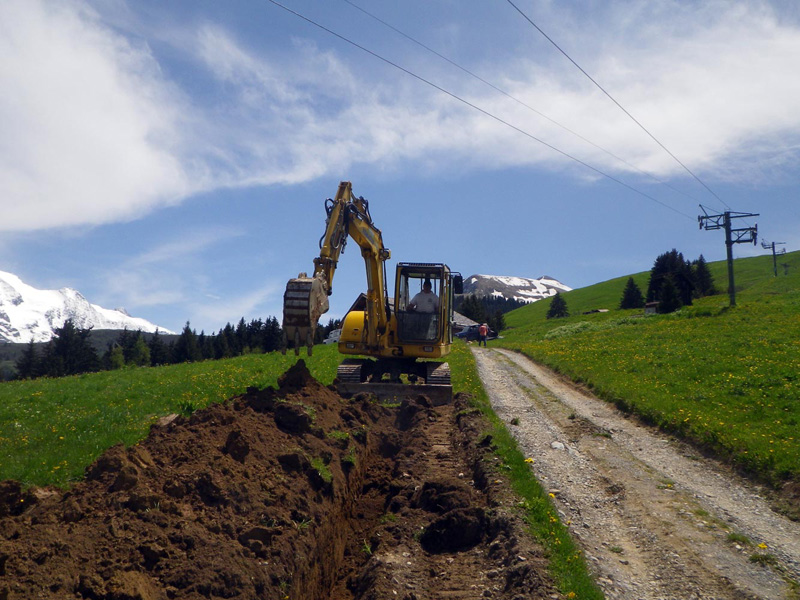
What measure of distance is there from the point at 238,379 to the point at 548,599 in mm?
15387

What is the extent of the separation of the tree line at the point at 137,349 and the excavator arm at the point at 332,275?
56.1m

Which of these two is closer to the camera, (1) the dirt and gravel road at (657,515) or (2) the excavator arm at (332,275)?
(1) the dirt and gravel road at (657,515)

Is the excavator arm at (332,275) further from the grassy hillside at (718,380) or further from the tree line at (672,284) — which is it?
the tree line at (672,284)

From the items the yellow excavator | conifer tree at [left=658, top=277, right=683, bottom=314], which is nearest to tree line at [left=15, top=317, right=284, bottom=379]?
conifer tree at [left=658, top=277, right=683, bottom=314]

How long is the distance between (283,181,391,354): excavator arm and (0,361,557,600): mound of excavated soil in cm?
159

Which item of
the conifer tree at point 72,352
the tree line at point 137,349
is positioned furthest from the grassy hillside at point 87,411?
the conifer tree at point 72,352

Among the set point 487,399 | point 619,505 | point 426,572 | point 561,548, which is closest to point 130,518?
point 426,572

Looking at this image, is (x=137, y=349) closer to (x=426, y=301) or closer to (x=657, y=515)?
(x=426, y=301)

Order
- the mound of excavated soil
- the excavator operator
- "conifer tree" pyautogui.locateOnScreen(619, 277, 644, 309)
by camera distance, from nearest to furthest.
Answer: the mound of excavated soil → the excavator operator → "conifer tree" pyautogui.locateOnScreen(619, 277, 644, 309)

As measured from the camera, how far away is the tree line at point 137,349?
70331mm

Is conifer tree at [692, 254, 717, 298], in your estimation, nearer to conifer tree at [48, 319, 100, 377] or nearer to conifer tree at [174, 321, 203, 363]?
conifer tree at [174, 321, 203, 363]

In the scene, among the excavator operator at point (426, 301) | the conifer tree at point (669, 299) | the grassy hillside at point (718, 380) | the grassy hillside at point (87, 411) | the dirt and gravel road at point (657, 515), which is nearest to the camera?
the dirt and gravel road at point (657, 515)

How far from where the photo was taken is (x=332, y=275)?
1302cm

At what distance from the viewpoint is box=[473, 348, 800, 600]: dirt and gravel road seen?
19.4 feet
